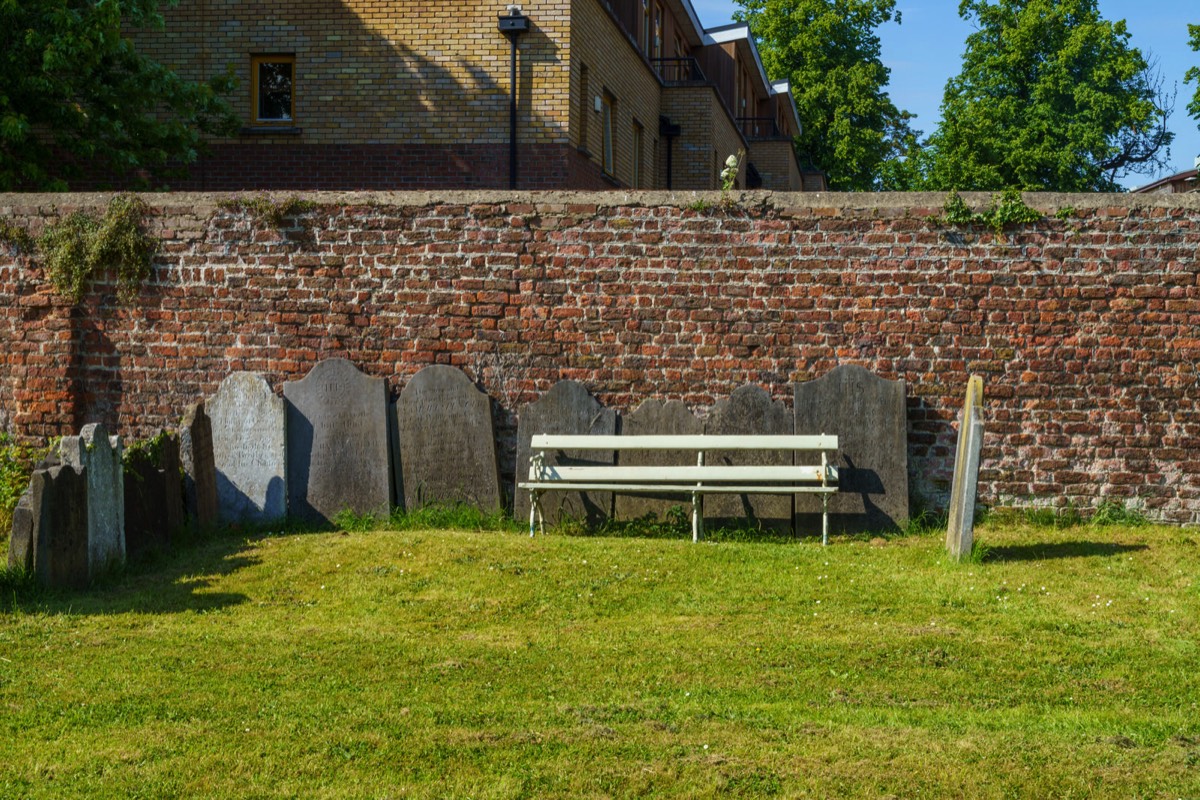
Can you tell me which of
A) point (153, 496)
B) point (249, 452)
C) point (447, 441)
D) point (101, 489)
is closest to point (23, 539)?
point (101, 489)

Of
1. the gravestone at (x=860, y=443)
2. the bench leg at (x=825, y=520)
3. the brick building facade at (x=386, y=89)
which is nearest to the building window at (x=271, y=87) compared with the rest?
the brick building facade at (x=386, y=89)

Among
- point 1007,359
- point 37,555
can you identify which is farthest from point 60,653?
point 1007,359

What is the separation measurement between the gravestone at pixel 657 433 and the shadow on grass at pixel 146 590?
9.92 feet

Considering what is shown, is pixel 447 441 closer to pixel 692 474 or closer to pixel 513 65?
pixel 692 474

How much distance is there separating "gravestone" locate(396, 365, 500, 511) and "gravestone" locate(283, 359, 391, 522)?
0.21 meters

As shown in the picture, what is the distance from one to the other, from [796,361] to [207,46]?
11.6 meters

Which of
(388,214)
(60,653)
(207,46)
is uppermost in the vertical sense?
(207,46)

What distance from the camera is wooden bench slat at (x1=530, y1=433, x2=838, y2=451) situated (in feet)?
33.8

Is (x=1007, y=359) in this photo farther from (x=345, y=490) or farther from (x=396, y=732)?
(x=396, y=732)

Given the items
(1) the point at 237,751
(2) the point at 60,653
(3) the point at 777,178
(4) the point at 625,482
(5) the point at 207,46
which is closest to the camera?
(1) the point at 237,751

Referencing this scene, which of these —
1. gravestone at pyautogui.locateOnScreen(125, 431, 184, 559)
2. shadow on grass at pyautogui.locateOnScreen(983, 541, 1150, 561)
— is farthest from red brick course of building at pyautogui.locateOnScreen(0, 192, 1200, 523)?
gravestone at pyautogui.locateOnScreen(125, 431, 184, 559)

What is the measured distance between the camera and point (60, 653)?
22.7 ft

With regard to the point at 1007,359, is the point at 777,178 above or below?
above

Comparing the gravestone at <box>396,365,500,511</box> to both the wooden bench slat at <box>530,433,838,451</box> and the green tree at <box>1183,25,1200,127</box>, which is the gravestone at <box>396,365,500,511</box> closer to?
the wooden bench slat at <box>530,433,838,451</box>
